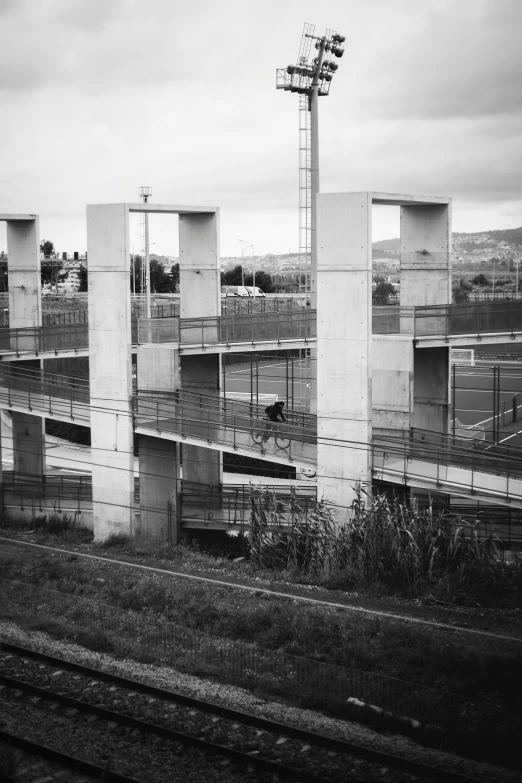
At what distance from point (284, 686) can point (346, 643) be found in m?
2.20

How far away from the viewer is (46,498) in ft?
101

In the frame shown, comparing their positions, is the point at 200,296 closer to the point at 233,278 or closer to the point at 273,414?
the point at 273,414

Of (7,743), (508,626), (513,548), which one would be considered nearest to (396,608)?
(508,626)

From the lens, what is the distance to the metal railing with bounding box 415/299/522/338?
24.1 m

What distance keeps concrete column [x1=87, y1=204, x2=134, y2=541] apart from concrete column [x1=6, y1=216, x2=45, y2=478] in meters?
5.73

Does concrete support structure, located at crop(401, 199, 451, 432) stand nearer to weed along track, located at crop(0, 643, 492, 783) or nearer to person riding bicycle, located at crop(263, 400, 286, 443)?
person riding bicycle, located at crop(263, 400, 286, 443)

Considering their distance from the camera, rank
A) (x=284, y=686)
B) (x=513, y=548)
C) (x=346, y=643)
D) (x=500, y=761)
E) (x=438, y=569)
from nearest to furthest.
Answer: (x=500, y=761) → (x=284, y=686) → (x=346, y=643) → (x=438, y=569) → (x=513, y=548)

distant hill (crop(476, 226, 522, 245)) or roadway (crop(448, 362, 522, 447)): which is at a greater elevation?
distant hill (crop(476, 226, 522, 245))

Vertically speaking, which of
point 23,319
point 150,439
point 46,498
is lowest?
point 46,498

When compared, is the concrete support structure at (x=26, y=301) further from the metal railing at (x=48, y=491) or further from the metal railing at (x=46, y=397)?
the metal railing at (x=46, y=397)

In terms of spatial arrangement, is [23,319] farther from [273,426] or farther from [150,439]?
[273,426]

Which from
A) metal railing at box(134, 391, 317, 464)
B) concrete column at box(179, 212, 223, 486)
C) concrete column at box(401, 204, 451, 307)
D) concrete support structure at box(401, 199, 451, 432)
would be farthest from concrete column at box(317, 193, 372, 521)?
concrete column at box(179, 212, 223, 486)

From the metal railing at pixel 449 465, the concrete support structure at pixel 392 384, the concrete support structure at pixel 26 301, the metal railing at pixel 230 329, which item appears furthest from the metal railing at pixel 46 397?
the metal railing at pixel 449 465

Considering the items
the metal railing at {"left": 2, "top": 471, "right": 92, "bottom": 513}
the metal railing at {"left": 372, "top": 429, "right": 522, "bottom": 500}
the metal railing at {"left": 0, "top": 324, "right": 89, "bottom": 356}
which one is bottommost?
the metal railing at {"left": 2, "top": 471, "right": 92, "bottom": 513}
